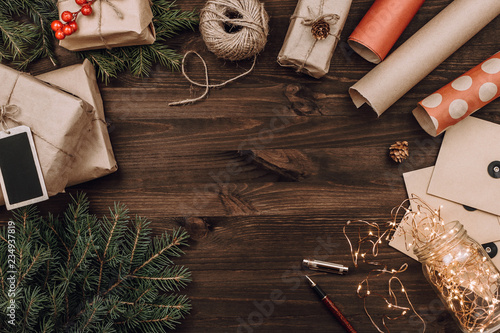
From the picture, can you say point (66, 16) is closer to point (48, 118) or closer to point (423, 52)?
point (48, 118)

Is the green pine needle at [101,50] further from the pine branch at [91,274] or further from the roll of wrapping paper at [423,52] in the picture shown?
the roll of wrapping paper at [423,52]

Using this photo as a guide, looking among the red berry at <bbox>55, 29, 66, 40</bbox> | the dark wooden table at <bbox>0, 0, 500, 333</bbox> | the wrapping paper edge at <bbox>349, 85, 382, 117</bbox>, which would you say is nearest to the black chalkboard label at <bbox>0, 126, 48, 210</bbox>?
the dark wooden table at <bbox>0, 0, 500, 333</bbox>

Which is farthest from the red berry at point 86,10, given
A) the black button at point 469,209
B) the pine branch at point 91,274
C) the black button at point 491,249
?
the black button at point 491,249

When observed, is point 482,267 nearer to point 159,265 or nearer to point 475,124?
point 475,124

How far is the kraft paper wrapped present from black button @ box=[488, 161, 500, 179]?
0.58m

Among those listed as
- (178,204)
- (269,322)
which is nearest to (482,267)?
(269,322)

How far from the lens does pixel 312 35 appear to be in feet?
3.33

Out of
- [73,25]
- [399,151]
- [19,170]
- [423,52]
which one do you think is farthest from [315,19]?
[19,170]

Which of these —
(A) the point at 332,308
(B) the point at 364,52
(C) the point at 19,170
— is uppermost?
(B) the point at 364,52

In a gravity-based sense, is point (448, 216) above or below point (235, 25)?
below

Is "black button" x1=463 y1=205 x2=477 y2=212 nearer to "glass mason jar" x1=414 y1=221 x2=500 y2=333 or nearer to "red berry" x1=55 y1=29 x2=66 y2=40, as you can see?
"glass mason jar" x1=414 y1=221 x2=500 y2=333

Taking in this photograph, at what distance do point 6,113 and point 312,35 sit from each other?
2.84 ft

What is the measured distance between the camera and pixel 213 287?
110cm

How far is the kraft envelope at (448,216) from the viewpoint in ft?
3.47
